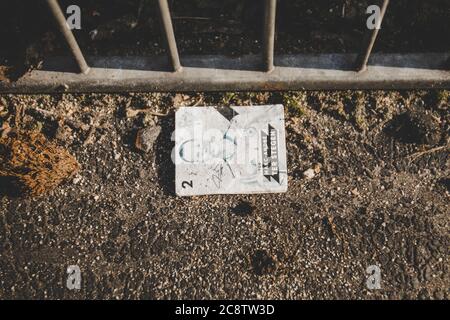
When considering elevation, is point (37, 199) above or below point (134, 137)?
below

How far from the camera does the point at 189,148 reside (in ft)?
7.67

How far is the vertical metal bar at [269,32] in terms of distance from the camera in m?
1.79

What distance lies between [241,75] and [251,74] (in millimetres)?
56

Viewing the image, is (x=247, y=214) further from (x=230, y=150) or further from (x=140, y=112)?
(x=140, y=112)

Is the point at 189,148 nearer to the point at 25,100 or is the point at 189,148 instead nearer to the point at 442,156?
the point at 25,100

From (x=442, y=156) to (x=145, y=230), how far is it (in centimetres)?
171

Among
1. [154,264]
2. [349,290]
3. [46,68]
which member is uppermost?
[46,68]

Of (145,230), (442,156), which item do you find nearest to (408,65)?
(442,156)

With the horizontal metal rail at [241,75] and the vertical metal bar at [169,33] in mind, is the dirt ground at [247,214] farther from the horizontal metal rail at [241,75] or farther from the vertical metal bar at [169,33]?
the vertical metal bar at [169,33]

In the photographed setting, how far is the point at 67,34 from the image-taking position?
199 centimetres

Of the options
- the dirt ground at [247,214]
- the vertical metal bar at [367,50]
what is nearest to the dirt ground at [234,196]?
the dirt ground at [247,214]

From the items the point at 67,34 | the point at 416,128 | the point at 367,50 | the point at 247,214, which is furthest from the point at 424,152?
the point at 67,34

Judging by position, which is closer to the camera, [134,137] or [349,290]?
[349,290]

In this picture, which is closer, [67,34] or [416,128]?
[67,34]
